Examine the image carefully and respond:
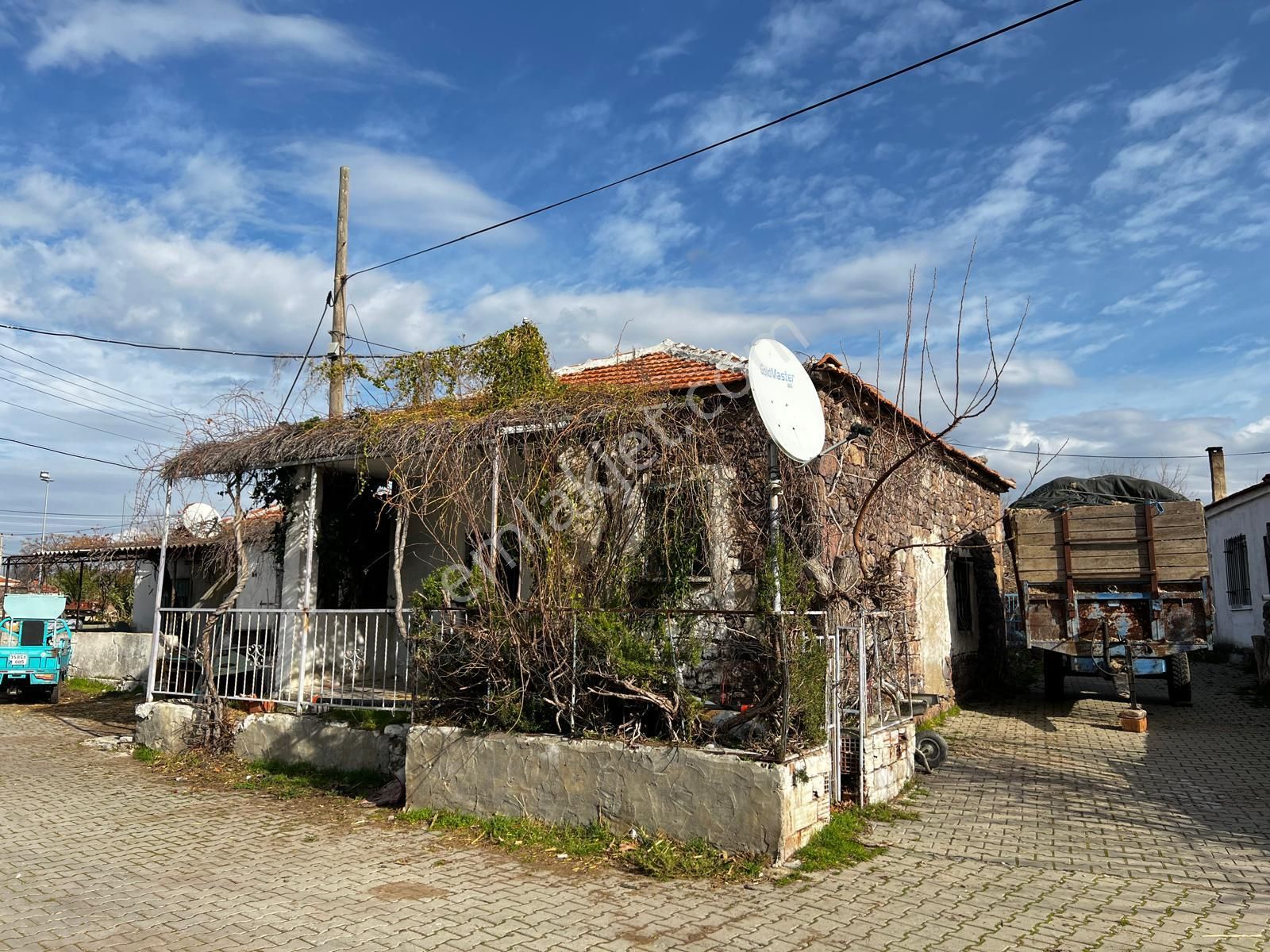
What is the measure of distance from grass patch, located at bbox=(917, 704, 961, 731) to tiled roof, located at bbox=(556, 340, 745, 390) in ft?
14.0

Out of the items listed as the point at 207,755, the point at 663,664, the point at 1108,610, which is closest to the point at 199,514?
the point at 207,755

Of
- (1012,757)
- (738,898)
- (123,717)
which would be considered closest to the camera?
(738,898)

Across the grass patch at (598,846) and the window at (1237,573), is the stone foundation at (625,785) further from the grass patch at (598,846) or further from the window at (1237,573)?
the window at (1237,573)

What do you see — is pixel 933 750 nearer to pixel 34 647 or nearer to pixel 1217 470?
pixel 34 647

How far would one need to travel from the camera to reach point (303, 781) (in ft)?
25.4

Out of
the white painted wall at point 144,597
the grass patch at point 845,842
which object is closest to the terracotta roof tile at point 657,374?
the grass patch at point 845,842

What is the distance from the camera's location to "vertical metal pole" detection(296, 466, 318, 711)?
8445mm

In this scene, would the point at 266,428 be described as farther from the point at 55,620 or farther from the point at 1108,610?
the point at 1108,610

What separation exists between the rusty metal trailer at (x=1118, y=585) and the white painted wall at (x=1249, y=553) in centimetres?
552

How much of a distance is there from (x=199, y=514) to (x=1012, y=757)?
1219 cm

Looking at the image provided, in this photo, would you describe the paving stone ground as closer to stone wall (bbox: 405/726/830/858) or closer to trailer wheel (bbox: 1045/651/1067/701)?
stone wall (bbox: 405/726/830/858)

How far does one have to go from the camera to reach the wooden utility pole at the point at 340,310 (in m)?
11.2

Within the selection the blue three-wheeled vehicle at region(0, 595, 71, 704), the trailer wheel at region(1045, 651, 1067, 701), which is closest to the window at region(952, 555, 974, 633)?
the trailer wheel at region(1045, 651, 1067, 701)

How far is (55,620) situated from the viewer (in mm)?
14789
